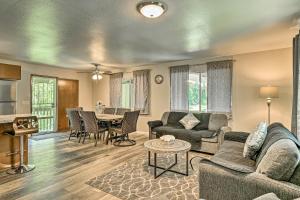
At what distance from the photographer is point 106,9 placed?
2340 millimetres

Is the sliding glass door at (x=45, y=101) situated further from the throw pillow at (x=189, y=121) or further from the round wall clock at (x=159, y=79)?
the throw pillow at (x=189, y=121)

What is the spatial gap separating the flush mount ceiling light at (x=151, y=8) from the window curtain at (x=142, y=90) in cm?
408

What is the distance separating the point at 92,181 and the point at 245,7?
3.20 metres

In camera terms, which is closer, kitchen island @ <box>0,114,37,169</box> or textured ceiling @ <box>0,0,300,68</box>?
textured ceiling @ <box>0,0,300,68</box>

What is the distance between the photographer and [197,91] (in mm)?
5633

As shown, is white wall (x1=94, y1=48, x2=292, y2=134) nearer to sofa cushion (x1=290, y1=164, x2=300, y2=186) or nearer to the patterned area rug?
the patterned area rug

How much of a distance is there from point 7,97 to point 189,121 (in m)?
5.17

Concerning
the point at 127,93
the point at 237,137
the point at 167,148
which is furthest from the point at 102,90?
Answer: the point at 237,137

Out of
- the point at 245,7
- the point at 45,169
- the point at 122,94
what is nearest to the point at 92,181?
the point at 45,169

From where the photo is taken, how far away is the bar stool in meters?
3.08

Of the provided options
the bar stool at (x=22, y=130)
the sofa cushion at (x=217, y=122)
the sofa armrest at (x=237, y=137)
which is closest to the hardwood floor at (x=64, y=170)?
the bar stool at (x=22, y=130)

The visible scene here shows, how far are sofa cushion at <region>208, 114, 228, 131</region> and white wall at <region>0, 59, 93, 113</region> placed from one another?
17.7 feet

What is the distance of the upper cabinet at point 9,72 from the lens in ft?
16.1

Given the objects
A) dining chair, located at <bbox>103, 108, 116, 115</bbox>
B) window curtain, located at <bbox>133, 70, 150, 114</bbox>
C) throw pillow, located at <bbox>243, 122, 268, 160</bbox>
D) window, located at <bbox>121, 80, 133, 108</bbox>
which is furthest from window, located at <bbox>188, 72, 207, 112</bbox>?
throw pillow, located at <bbox>243, 122, 268, 160</bbox>
